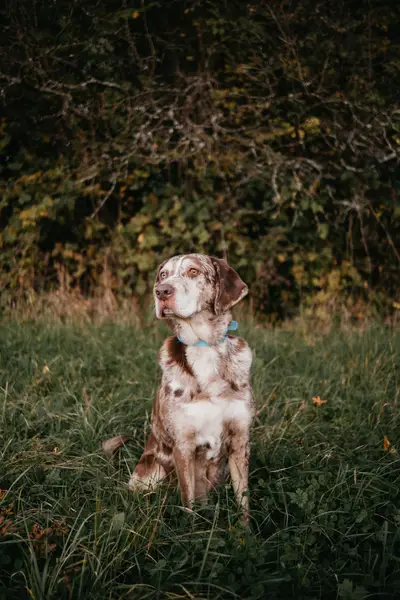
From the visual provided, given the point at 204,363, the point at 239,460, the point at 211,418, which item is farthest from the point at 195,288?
the point at 239,460

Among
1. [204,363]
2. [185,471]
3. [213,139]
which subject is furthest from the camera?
[213,139]

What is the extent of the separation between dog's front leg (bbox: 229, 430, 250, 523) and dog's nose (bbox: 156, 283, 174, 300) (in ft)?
2.50

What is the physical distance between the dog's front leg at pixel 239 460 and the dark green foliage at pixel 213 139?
342cm

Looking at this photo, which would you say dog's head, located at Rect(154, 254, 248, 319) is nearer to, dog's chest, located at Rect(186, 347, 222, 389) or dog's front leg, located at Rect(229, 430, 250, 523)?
dog's chest, located at Rect(186, 347, 222, 389)

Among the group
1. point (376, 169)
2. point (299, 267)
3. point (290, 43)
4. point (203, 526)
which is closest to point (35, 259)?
point (299, 267)

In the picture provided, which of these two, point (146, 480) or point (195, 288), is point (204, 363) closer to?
point (195, 288)

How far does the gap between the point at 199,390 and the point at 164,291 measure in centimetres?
53

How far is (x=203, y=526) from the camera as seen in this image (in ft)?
7.64

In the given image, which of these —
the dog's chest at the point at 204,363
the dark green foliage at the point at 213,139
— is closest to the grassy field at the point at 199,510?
the dog's chest at the point at 204,363

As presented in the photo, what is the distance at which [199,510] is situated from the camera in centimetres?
234

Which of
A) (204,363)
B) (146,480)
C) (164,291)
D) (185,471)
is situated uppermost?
(164,291)

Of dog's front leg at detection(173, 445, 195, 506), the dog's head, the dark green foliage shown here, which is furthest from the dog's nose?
the dark green foliage

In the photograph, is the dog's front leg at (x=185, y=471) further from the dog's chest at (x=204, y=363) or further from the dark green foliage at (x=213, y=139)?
the dark green foliage at (x=213, y=139)

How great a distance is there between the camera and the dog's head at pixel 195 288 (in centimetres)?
255
